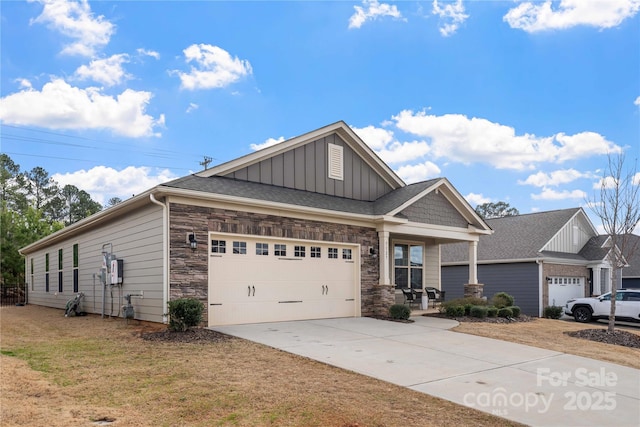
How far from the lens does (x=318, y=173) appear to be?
50.3ft

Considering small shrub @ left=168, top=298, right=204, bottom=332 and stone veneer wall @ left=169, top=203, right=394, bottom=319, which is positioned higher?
stone veneer wall @ left=169, top=203, right=394, bottom=319

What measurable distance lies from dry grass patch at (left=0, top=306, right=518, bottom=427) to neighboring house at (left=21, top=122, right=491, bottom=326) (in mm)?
2892

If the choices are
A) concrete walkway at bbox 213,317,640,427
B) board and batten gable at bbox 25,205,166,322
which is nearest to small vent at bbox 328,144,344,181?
concrete walkway at bbox 213,317,640,427

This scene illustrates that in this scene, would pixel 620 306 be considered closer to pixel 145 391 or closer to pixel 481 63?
pixel 481 63

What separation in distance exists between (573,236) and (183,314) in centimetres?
2339

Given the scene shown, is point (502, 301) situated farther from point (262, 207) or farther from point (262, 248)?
point (262, 207)

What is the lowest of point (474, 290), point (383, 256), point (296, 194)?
point (474, 290)

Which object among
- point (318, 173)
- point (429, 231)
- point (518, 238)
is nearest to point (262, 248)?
point (318, 173)

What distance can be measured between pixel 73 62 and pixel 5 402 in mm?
16324

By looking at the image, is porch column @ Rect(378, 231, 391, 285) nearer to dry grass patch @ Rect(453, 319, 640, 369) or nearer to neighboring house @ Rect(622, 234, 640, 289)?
dry grass patch @ Rect(453, 319, 640, 369)

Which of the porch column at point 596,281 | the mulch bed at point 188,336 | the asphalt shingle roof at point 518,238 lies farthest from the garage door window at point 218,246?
the porch column at point 596,281

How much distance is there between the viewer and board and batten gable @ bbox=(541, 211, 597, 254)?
81.3 ft

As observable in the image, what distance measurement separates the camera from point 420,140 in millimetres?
27141

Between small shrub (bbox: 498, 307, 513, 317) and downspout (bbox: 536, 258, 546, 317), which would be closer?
small shrub (bbox: 498, 307, 513, 317)
